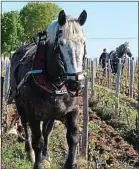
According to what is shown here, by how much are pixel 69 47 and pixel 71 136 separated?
1305mm

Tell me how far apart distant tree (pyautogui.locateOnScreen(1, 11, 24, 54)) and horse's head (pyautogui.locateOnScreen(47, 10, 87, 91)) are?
37109 mm

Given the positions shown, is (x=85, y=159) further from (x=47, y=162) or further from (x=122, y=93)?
(x=122, y=93)

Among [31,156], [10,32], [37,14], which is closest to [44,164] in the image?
[31,156]

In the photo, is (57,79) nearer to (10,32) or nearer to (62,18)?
(62,18)

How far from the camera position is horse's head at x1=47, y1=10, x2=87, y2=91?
559 cm

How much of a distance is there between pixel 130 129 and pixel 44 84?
560 cm

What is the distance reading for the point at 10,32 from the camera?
160ft

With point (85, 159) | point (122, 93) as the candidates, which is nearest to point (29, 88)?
point (85, 159)

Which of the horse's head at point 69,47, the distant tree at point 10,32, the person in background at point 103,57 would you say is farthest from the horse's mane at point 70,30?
the distant tree at point 10,32

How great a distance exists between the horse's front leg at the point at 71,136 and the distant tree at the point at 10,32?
3674 cm

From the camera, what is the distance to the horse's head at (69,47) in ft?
18.3

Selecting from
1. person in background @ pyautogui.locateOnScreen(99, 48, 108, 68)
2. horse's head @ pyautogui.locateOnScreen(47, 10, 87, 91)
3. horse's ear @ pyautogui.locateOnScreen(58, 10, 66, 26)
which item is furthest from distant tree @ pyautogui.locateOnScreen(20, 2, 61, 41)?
horse's ear @ pyautogui.locateOnScreen(58, 10, 66, 26)

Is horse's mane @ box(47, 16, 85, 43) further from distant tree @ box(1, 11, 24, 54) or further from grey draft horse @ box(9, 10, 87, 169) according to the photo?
distant tree @ box(1, 11, 24, 54)

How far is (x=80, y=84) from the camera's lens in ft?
18.2
